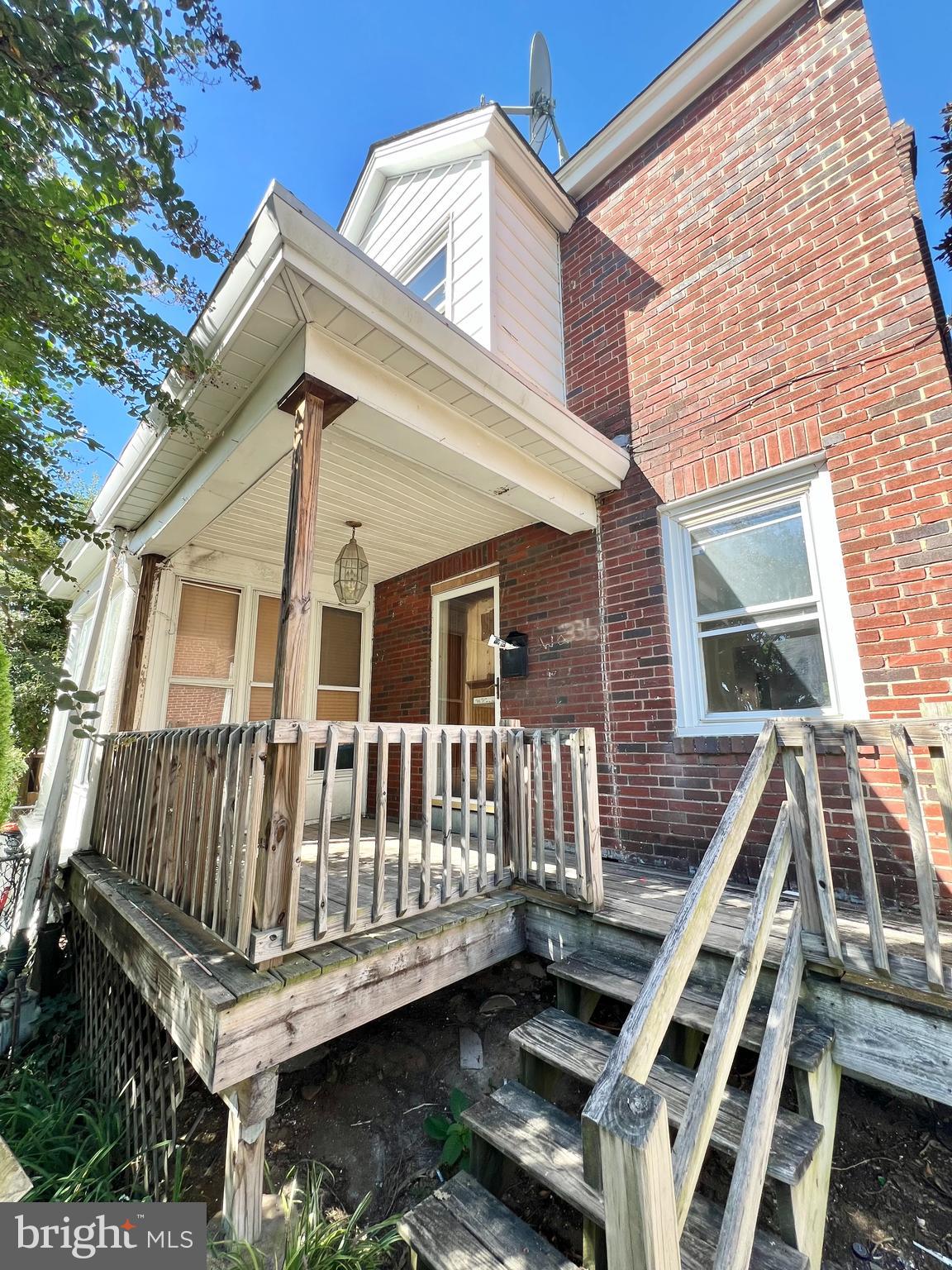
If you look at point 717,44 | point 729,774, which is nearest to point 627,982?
point 729,774

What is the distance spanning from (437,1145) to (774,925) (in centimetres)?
172

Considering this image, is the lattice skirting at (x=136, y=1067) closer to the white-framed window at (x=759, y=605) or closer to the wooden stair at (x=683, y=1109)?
the wooden stair at (x=683, y=1109)

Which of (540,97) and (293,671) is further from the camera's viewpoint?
(540,97)

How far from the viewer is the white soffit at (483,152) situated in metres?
4.72

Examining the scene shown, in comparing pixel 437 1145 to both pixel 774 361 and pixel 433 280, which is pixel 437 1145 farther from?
pixel 433 280

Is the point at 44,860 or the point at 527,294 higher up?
the point at 527,294

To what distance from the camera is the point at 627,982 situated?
222cm

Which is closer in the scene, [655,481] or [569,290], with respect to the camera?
A: [655,481]

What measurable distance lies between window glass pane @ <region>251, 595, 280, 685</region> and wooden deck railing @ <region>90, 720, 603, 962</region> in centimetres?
175

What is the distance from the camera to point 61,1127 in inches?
99.6

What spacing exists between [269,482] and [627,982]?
12.0ft

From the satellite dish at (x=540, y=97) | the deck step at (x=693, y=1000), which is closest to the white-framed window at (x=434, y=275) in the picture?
the satellite dish at (x=540, y=97)

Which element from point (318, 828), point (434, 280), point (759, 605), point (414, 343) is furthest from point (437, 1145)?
point (434, 280)

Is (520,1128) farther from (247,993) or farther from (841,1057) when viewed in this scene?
(841,1057)
